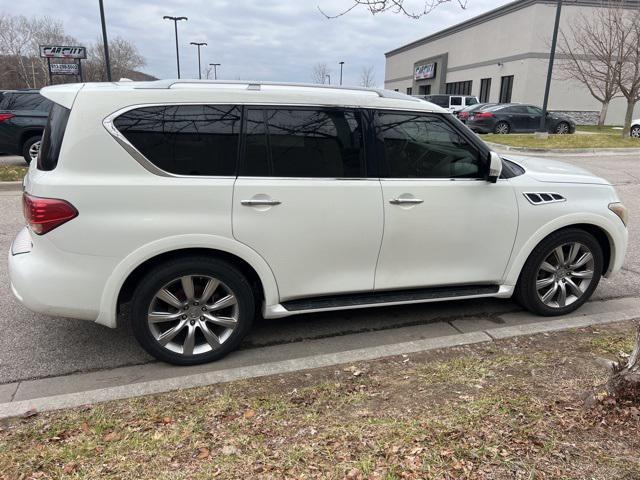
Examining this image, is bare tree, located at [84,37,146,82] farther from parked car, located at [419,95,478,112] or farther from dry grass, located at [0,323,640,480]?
dry grass, located at [0,323,640,480]

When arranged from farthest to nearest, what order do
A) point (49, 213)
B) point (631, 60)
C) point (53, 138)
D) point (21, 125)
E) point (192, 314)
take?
1. point (631, 60)
2. point (21, 125)
3. point (192, 314)
4. point (53, 138)
5. point (49, 213)

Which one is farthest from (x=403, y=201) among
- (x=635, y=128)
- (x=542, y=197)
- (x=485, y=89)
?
(x=485, y=89)

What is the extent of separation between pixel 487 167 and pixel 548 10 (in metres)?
33.2

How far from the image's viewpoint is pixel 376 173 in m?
3.55

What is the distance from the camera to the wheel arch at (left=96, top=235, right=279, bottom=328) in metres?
3.10

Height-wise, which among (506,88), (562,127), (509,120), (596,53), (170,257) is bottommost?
(170,257)

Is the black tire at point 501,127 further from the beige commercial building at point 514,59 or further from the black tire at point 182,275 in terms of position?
the black tire at point 182,275

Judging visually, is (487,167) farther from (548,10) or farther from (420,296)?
(548,10)

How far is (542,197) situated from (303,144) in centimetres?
197

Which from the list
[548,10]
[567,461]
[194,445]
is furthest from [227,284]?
[548,10]

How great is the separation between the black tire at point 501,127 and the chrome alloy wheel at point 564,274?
20.0m

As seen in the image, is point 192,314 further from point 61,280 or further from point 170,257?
point 61,280

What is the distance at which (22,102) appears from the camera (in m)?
11.6

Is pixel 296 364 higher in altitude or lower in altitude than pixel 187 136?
lower
